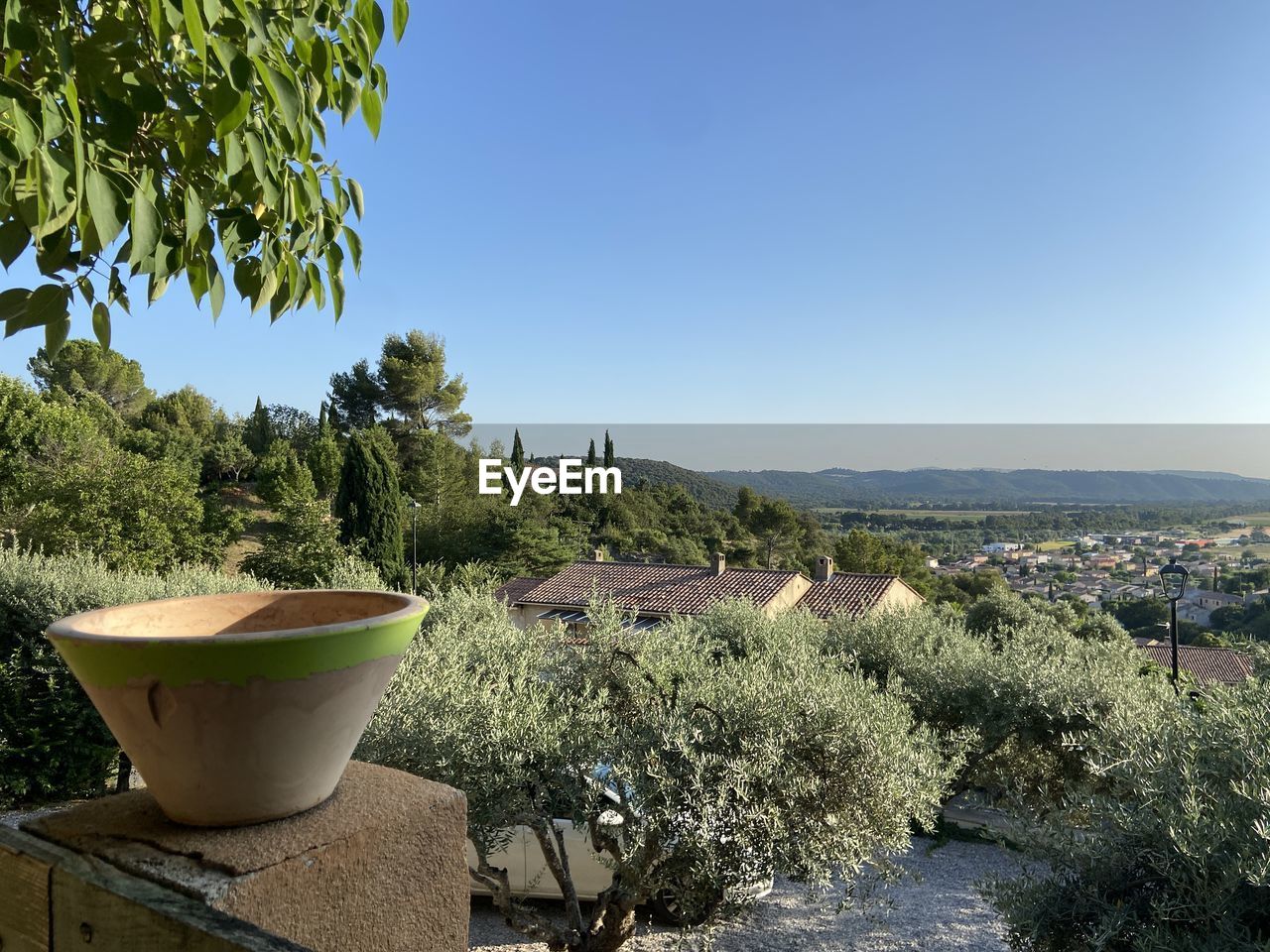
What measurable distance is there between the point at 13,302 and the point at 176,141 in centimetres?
53

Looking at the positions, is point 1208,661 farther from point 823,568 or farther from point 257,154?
point 257,154

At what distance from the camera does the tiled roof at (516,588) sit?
25105 millimetres

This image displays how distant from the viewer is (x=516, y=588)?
2639 centimetres

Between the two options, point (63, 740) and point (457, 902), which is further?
point (63, 740)

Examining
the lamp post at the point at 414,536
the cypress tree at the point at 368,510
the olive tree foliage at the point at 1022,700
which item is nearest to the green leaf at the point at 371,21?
the olive tree foliage at the point at 1022,700

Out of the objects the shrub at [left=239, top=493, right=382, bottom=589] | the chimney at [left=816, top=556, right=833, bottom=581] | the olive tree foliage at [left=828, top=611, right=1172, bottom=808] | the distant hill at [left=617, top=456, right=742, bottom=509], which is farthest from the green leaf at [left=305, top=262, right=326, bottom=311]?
the distant hill at [left=617, top=456, right=742, bottom=509]

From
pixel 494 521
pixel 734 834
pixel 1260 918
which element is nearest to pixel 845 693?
pixel 734 834

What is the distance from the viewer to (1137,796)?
4523 mm

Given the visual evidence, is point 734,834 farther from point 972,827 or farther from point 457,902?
point 972,827

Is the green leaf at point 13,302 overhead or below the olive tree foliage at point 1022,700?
overhead

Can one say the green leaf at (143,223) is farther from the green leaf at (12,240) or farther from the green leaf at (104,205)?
the green leaf at (12,240)

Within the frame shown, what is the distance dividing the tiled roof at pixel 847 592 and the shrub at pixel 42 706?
16774 mm

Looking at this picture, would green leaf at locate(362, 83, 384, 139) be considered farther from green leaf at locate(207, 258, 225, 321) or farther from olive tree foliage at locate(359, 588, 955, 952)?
olive tree foliage at locate(359, 588, 955, 952)

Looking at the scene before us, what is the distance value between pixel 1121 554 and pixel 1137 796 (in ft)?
161
